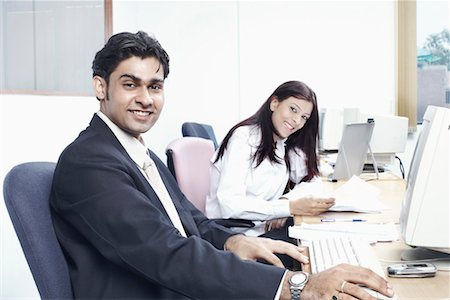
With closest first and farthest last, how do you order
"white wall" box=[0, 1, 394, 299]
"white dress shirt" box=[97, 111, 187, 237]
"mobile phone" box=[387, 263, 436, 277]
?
"mobile phone" box=[387, 263, 436, 277] < "white dress shirt" box=[97, 111, 187, 237] < "white wall" box=[0, 1, 394, 299]

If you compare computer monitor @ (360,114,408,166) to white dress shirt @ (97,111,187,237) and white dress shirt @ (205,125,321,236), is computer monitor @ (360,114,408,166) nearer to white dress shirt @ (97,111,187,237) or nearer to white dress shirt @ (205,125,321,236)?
white dress shirt @ (205,125,321,236)

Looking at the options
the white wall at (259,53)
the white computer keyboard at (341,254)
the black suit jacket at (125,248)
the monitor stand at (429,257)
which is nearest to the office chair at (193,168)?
the white computer keyboard at (341,254)

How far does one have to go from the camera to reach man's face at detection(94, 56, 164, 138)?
4.33 feet

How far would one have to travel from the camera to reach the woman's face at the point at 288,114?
240 centimetres

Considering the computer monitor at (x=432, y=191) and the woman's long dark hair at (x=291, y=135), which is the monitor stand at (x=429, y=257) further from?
the woman's long dark hair at (x=291, y=135)

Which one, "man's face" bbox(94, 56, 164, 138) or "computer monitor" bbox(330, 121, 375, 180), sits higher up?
"man's face" bbox(94, 56, 164, 138)

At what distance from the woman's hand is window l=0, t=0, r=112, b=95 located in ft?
3.96

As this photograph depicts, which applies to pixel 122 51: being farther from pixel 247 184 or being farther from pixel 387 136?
pixel 387 136

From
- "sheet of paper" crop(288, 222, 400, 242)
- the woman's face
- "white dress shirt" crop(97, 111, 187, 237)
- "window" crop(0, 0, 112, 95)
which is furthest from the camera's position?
the woman's face

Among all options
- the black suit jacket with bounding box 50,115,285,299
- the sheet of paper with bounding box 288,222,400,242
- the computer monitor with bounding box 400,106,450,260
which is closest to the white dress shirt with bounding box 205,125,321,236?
the sheet of paper with bounding box 288,222,400,242

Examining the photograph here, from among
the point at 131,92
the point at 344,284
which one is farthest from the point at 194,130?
the point at 344,284

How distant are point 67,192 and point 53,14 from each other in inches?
73.1

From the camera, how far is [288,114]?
7.86 ft

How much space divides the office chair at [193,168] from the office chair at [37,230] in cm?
99
